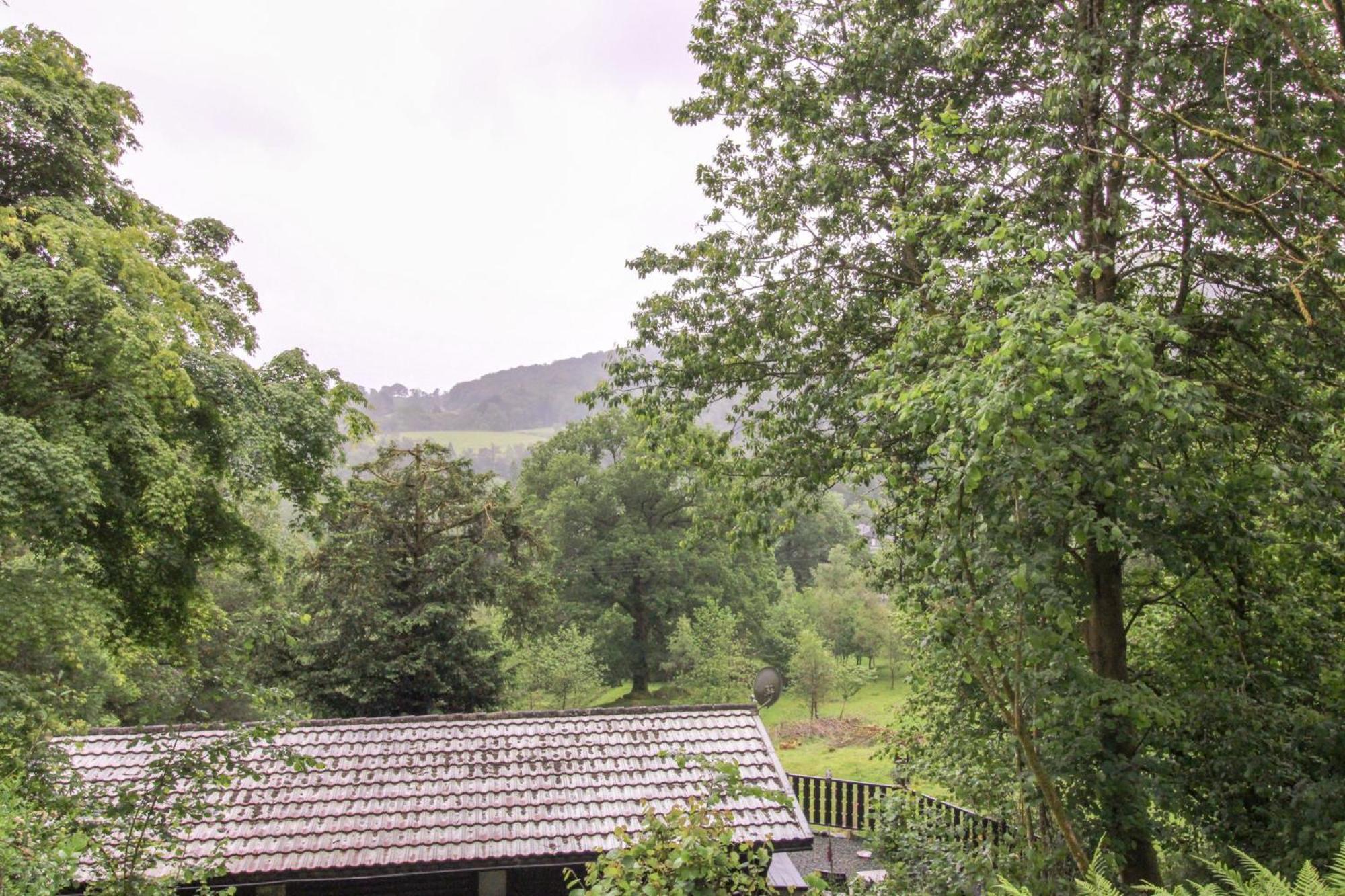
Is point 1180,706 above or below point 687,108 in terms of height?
below

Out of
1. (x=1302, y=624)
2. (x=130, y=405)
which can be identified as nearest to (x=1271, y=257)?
(x=1302, y=624)

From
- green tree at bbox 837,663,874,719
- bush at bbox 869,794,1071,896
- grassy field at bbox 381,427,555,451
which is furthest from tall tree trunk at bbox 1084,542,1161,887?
grassy field at bbox 381,427,555,451

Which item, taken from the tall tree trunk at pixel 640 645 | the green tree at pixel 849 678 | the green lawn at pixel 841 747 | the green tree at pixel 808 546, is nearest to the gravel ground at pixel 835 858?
the green lawn at pixel 841 747

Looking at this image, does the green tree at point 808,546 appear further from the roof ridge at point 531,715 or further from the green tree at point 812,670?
the roof ridge at point 531,715

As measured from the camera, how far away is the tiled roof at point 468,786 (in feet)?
25.8

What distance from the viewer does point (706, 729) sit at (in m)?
9.91

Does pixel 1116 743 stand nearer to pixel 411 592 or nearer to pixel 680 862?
pixel 680 862

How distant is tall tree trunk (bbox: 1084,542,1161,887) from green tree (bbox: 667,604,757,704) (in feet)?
58.0

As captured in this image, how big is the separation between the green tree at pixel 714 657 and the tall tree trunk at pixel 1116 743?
17.7 meters

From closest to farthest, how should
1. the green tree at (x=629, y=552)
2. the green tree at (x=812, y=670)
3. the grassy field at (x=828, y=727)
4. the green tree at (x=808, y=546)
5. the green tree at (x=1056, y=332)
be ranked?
the green tree at (x=1056, y=332) < the grassy field at (x=828, y=727) < the green tree at (x=812, y=670) < the green tree at (x=629, y=552) < the green tree at (x=808, y=546)

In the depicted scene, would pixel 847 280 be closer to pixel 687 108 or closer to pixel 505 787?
pixel 687 108

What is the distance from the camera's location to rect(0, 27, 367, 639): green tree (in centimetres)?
743

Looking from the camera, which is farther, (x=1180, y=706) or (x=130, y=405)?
(x=130, y=405)

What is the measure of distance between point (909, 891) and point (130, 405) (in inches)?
339
